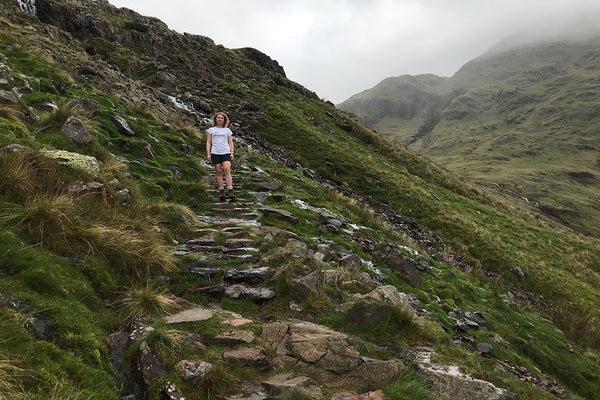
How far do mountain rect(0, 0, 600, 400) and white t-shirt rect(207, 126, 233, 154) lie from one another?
1.68 metres

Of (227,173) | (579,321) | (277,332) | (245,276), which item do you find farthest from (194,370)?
(579,321)

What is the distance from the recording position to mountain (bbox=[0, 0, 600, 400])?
436 centimetres

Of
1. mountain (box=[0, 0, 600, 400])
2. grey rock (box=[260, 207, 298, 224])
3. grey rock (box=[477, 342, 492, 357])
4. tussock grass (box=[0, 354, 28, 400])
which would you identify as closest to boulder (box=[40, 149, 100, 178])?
mountain (box=[0, 0, 600, 400])

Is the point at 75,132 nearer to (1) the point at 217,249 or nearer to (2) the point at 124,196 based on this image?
(2) the point at 124,196

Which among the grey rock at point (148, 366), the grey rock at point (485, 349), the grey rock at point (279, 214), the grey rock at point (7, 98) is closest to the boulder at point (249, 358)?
the grey rock at point (148, 366)

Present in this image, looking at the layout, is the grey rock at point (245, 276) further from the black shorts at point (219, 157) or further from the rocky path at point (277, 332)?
the black shorts at point (219, 157)

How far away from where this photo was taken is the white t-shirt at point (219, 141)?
1375 cm

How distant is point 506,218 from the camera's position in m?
31.6

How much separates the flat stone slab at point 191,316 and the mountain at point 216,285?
34 millimetres

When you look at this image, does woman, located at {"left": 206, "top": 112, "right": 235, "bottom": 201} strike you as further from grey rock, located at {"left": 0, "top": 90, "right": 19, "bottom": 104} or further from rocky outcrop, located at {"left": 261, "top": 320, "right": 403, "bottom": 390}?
rocky outcrop, located at {"left": 261, "top": 320, "right": 403, "bottom": 390}

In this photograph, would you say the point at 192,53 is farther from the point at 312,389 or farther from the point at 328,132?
the point at 312,389

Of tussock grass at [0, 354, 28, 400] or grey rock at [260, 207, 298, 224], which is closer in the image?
tussock grass at [0, 354, 28, 400]

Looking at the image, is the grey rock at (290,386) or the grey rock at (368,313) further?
the grey rock at (368,313)

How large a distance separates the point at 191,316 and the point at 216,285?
1.49 m
